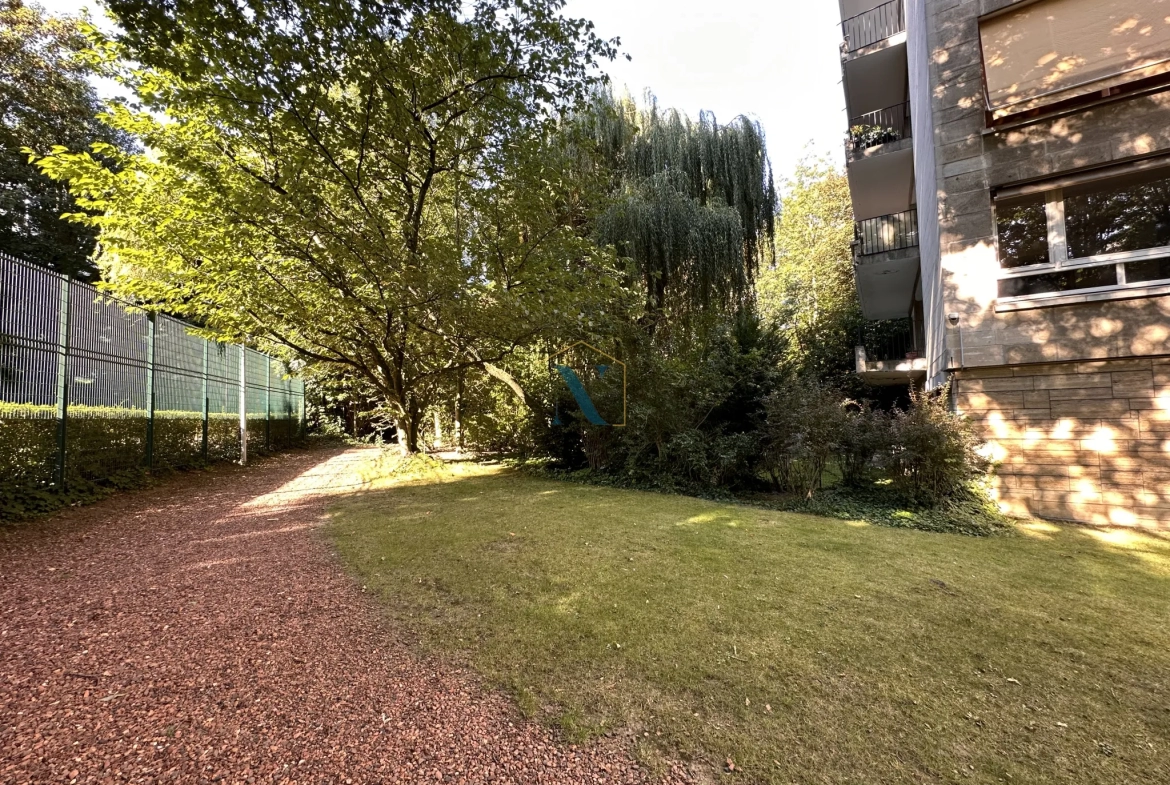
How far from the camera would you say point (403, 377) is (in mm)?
10734

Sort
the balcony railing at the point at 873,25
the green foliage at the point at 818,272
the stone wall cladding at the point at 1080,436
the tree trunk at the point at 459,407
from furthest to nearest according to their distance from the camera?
1. the green foliage at the point at 818,272
2. the tree trunk at the point at 459,407
3. the balcony railing at the point at 873,25
4. the stone wall cladding at the point at 1080,436

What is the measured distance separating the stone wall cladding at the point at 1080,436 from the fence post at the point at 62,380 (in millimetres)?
11192

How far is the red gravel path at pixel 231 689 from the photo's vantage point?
1.70 m

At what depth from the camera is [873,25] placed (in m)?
10.5

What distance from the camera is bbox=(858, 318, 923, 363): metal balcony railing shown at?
14086 millimetres

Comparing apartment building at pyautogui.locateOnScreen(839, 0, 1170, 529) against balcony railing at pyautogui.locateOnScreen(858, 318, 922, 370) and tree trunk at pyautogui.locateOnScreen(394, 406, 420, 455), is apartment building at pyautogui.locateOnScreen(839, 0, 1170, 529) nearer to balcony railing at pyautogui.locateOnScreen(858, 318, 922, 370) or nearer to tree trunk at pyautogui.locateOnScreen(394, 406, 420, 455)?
balcony railing at pyautogui.locateOnScreen(858, 318, 922, 370)

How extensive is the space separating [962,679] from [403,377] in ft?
34.7

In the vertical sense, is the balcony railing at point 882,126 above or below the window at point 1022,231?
above

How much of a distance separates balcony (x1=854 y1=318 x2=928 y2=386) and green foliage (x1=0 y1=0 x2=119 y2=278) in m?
24.3

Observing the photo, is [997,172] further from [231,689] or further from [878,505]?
[231,689]

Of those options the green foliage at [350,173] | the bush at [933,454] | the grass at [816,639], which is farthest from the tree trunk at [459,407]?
the bush at [933,454]

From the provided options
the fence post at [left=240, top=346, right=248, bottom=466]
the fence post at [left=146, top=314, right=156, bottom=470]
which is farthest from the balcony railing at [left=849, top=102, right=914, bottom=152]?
the fence post at [left=240, top=346, right=248, bottom=466]

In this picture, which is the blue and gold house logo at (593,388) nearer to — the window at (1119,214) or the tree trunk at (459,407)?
the tree trunk at (459,407)

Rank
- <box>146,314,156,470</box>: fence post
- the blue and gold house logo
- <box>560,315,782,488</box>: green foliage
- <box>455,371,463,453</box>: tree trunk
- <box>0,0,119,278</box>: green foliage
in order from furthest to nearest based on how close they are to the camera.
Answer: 1. <box>0,0,119,278</box>: green foliage
2. <box>455,371,463,453</box>: tree trunk
3. the blue and gold house logo
4. <box>560,315,782,488</box>: green foliage
5. <box>146,314,156,470</box>: fence post
